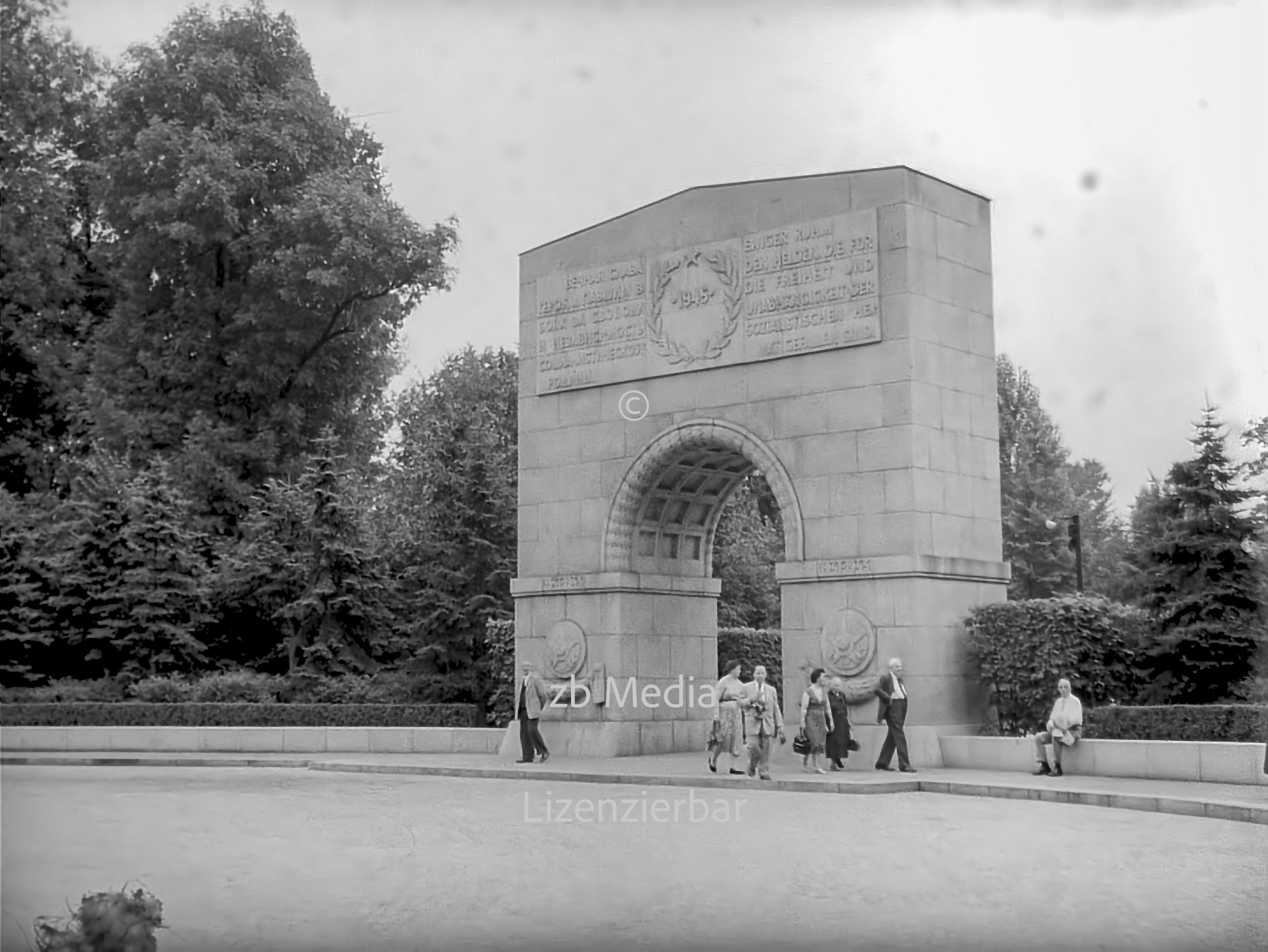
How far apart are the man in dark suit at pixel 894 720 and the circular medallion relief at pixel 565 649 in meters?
5.00

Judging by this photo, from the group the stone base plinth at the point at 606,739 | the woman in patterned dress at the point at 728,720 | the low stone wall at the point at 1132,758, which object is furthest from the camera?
the stone base plinth at the point at 606,739

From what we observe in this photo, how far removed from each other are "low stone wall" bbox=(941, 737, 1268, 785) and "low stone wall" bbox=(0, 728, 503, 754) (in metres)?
7.83

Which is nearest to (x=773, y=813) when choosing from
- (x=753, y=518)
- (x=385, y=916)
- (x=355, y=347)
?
(x=385, y=916)

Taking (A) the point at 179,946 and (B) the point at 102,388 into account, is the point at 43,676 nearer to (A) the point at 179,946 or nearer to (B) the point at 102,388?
(B) the point at 102,388

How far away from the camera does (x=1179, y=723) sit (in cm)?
1716

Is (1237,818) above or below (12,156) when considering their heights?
below

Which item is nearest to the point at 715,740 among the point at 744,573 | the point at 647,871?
the point at 647,871

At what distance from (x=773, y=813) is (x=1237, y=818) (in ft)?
13.1

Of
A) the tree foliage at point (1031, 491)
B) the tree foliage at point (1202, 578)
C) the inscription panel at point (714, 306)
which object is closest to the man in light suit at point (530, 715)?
the inscription panel at point (714, 306)

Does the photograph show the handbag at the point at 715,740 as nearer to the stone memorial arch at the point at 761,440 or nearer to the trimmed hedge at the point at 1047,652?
the stone memorial arch at the point at 761,440

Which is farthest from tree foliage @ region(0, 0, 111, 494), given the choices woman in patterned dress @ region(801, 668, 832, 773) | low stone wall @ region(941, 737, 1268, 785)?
low stone wall @ region(941, 737, 1268, 785)

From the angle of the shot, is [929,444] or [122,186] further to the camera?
[122,186]

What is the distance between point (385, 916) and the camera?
7.83 meters

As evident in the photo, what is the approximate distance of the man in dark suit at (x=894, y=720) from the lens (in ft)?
56.0
